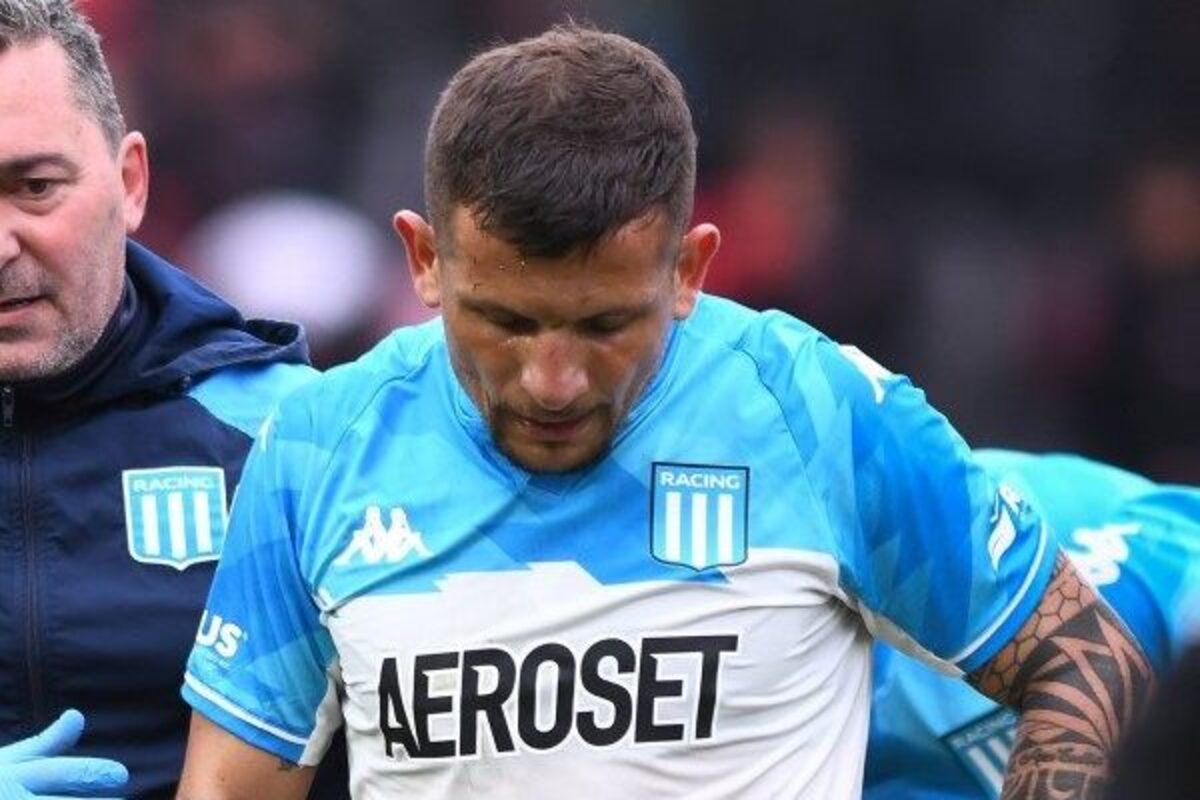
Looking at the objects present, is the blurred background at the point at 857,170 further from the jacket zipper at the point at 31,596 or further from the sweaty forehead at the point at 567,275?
the sweaty forehead at the point at 567,275

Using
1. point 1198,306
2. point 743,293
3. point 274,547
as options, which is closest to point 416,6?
point 743,293

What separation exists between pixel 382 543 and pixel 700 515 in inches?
16.3

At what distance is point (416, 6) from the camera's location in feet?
28.6

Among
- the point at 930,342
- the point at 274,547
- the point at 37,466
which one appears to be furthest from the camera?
the point at 930,342

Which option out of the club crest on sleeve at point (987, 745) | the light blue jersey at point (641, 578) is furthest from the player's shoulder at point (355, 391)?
the club crest on sleeve at point (987, 745)

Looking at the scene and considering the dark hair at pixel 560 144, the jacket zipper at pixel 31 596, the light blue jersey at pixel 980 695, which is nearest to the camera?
the dark hair at pixel 560 144

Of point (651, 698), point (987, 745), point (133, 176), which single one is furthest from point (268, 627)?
point (987, 745)

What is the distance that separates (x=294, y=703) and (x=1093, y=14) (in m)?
5.49

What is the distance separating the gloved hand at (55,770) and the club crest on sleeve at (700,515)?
2.95ft

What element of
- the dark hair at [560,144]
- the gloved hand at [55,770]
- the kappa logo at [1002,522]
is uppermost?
the dark hair at [560,144]

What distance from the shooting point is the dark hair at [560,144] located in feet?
10.2

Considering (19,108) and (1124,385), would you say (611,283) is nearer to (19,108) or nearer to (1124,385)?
(19,108)

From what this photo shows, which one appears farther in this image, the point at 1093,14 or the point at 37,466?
the point at 1093,14

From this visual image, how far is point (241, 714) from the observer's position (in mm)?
3402
